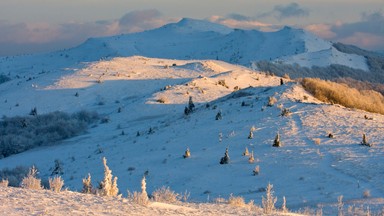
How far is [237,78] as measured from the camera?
1490 inches

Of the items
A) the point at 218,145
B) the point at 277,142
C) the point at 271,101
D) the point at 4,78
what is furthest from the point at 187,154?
the point at 4,78

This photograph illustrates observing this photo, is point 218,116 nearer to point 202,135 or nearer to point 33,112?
point 202,135

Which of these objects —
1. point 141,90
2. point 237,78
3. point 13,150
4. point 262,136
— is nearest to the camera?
point 262,136

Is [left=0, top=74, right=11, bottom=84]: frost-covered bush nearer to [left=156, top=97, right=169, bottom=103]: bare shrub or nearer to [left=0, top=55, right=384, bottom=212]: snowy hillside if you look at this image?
[left=0, top=55, right=384, bottom=212]: snowy hillside

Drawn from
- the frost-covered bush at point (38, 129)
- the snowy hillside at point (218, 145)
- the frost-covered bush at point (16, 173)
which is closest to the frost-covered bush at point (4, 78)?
the snowy hillside at point (218, 145)

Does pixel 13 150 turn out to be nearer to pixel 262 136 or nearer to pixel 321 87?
pixel 262 136

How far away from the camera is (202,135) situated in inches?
779

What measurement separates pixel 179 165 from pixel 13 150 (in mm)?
10504

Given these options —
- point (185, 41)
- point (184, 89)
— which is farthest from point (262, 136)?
point (185, 41)

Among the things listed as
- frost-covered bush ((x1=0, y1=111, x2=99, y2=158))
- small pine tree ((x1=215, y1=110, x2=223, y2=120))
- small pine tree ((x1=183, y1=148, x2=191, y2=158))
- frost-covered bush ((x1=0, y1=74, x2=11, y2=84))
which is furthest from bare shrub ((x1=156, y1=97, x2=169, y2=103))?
frost-covered bush ((x1=0, y1=74, x2=11, y2=84))

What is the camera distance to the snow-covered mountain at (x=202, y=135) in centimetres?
1405

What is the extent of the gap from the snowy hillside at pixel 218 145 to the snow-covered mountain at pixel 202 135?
4 cm

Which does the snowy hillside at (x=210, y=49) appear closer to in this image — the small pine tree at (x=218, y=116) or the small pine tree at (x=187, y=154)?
the small pine tree at (x=218, y=116)

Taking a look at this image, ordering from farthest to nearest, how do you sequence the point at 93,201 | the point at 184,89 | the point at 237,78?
1. the point at 237,78
2. the point at 184,89
3. the point at 93,201
